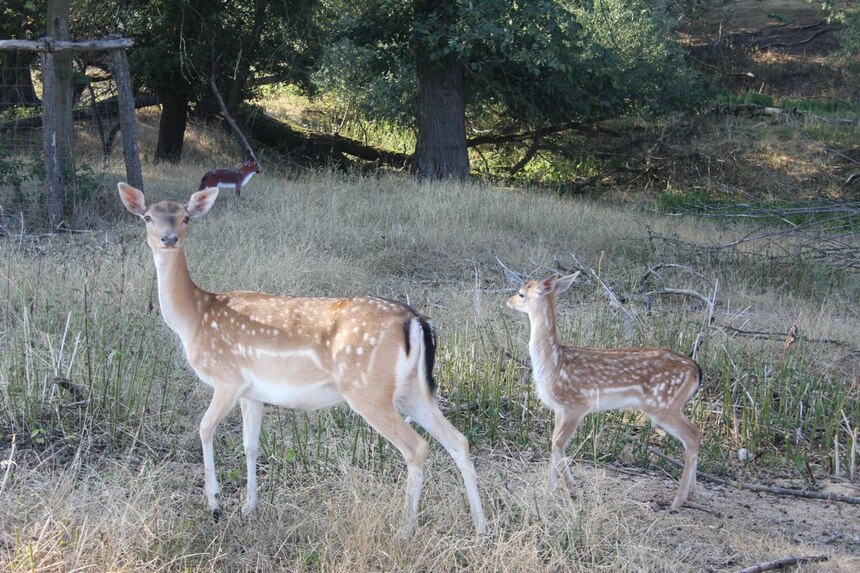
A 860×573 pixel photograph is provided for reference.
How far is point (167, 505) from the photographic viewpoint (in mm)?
4750

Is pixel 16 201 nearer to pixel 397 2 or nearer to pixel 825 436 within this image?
pixel 397 2

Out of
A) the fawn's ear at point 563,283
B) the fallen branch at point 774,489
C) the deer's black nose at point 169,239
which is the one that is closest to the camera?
the deer's black nose at point 169,239

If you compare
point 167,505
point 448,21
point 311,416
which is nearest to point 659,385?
point 311,416

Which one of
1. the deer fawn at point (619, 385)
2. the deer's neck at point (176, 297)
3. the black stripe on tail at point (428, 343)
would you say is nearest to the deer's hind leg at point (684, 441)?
the deer fawn at point (619, 385)

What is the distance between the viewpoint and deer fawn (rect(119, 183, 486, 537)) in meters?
4.75

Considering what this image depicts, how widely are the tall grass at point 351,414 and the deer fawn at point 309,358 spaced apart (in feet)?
0.95

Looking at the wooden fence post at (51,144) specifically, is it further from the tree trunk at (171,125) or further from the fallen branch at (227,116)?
the tree trunk at (171,125)

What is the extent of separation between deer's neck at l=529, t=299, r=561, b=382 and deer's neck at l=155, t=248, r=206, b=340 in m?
1.99

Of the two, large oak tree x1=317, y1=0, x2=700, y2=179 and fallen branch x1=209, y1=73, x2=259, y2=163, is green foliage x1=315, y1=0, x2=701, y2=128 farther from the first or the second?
fallen branch x1=209, y1=73, x2=259, y2=163

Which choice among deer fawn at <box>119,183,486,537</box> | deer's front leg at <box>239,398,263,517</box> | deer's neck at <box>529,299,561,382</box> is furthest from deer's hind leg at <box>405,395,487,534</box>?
deer's neck at <box>529,299,561,382</box>

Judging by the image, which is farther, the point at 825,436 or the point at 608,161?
the point at 608,161

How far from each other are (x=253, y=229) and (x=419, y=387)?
263 inches

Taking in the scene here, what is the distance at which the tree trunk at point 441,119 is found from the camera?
17906mm

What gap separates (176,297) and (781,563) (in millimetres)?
3177
